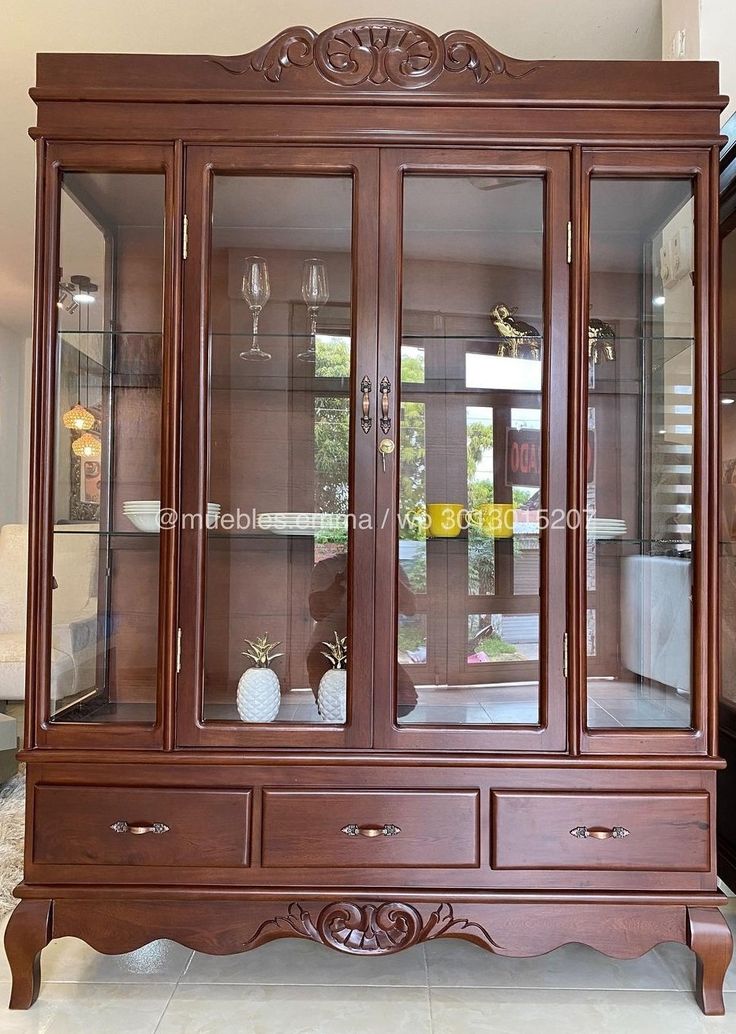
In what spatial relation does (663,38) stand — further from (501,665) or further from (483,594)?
(501,665)

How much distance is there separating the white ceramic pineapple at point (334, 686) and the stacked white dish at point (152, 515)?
1.29 ft

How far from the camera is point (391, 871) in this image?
5.17 ft

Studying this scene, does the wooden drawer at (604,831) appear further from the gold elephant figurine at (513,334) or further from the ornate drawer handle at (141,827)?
the gold elephant figurine at (513,334)

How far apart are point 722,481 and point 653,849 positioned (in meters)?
0.94

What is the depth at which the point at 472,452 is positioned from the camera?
1.71 metres

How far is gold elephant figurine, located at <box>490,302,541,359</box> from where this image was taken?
1.65m

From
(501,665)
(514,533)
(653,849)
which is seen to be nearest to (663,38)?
(514,533)

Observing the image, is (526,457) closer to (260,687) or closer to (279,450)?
(279,450)

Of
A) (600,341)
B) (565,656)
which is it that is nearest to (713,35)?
(600,341)

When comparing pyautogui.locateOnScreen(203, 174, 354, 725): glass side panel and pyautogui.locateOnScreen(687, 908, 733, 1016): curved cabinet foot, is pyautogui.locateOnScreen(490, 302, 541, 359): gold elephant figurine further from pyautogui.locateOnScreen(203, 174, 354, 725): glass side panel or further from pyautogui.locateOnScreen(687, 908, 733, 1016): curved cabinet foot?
pyautogui.locateOnScreen(687, 908, 733, 1016): curved cabinet foot

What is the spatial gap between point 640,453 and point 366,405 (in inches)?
25.6

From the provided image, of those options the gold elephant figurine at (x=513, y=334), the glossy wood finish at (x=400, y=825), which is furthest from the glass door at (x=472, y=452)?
the glossy wood finish at (x=400, y=825)

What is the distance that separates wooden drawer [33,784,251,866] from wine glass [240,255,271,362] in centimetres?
99

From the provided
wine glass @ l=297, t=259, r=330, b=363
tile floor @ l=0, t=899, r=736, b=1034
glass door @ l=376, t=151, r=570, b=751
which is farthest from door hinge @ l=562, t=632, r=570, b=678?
wine glass @ l=297, t=259, r=330, b=363
